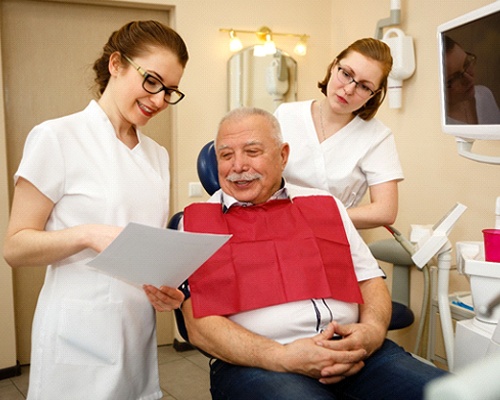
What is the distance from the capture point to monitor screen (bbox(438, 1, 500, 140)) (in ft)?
5.40

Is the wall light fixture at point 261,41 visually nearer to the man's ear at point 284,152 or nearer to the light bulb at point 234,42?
the light bulb at point 234,42

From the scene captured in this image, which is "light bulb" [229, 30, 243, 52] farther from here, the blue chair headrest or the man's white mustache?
the man's white mustache

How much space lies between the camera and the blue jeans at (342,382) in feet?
4.12

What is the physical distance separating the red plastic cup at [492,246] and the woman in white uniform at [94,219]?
0.90 meters

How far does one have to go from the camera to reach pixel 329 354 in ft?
4.32

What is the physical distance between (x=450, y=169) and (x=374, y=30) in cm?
100

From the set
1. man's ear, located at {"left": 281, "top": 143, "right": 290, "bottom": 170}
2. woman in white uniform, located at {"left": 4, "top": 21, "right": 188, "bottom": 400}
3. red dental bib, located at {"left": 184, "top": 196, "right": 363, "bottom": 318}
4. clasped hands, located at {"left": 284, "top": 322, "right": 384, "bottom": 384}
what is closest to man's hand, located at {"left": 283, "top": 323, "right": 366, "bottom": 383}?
clasped hands, located at {"left": 284, "top": 322, "right": 384, "bottom": 384}

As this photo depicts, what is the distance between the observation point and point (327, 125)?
1967mm

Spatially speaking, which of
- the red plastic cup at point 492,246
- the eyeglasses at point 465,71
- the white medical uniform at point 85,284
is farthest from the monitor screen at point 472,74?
the white medical uniform at point 85,284

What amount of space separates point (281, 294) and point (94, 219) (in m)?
0.54

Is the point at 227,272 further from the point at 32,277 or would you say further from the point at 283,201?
the point at 32,277

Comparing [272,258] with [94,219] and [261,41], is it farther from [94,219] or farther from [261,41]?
[261,41]

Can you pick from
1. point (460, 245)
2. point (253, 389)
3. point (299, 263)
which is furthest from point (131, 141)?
point (460, 245)

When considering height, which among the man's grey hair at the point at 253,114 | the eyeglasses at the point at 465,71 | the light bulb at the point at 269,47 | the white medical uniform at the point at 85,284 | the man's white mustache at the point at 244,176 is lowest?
the white medical uniform at the point at 85,284
